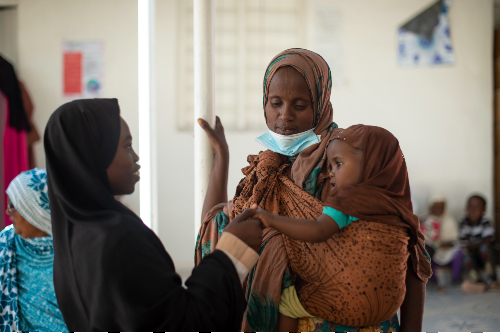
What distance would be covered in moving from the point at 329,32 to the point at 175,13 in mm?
2097

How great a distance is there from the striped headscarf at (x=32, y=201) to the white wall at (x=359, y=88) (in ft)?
9.92

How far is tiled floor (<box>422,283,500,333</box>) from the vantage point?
3471mm

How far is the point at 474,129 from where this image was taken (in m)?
5.40

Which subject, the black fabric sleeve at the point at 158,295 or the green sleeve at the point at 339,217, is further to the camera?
the green sleeve at the point at 339,217

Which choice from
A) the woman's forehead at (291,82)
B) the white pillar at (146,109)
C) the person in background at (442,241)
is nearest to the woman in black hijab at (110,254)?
the woman's forehead at (291,82)

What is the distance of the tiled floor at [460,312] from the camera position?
11.4 ft

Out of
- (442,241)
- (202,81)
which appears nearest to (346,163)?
(202,81)

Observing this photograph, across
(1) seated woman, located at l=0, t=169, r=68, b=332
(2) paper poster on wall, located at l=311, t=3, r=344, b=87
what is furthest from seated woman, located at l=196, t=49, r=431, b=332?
(2) paper poster on wall, located at l=311, t=3, r=344, b=87

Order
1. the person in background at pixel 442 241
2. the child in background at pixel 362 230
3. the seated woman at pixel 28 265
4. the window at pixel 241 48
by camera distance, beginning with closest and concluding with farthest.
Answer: the child in background at pixel 362 230
the seated woman at pixel 28 265
the person in background at pixel 442 241
the window at pixel 241 48

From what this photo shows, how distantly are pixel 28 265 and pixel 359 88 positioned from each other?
456 cm

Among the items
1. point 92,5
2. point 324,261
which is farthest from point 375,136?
point 92,5

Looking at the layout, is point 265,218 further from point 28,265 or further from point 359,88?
point 359,88

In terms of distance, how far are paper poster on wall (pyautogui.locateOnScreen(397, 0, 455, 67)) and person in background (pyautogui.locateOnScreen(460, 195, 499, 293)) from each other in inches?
78.0

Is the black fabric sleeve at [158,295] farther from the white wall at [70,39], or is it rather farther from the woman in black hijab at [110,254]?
the white wall at [70,39]
